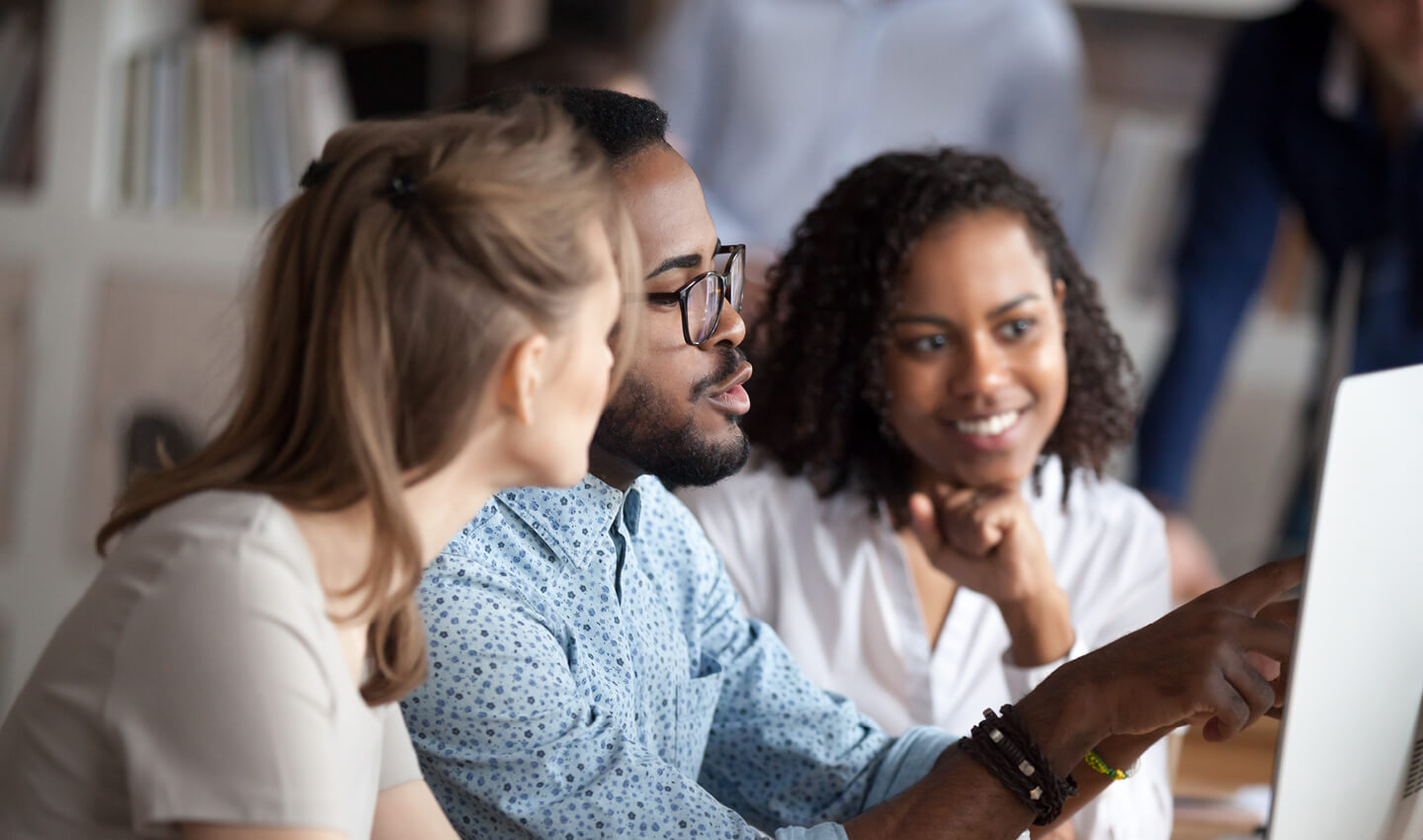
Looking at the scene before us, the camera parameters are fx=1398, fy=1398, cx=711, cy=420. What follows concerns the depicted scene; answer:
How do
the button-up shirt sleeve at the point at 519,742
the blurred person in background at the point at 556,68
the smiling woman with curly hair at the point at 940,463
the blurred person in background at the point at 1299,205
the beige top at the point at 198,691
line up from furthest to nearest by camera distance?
the blurred person in background at the point at 1299,205 < the blurred person in background at the point at 556,68 < the smiling woman with curly hair at the point at 940,463 < the button-up shirt sleeve at the point at 519,742 < the beige top at the point at 198,691

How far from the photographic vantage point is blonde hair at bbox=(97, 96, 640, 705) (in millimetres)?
688

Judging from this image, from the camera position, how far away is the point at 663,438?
0.98 meters

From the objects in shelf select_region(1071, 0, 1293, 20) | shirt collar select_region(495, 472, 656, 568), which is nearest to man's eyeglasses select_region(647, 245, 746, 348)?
shirt collar select_region(495, 472, 656, 568)

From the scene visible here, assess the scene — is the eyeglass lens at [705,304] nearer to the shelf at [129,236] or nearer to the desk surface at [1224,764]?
the desk surface at [1224,764]

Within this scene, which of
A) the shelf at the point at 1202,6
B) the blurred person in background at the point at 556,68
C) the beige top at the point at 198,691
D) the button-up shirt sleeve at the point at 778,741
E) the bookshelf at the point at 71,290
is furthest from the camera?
the shelf at the point at 1202,6

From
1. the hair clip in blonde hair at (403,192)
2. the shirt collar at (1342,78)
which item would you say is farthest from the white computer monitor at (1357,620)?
the shirt collar at (1342,78)

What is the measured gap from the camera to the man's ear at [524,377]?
27.7 inches

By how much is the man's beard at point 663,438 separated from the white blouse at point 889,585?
0.29m

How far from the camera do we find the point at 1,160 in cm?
256

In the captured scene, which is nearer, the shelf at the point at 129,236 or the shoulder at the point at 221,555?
the shoulder at the point at 221,555

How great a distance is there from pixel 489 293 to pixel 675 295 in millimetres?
270

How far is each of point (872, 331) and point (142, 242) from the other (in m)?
1.71

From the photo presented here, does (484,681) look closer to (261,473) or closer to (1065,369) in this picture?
(261,473)

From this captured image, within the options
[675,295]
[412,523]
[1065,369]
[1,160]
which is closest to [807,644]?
[1065,369]
